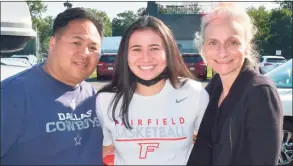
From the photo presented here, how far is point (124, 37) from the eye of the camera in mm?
2770

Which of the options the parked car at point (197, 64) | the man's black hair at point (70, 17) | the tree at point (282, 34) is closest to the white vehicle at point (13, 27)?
the man's black hair at point (70, 17)

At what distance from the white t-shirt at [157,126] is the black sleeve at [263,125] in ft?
1.50

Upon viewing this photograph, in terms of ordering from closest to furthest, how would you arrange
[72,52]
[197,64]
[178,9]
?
1. [72,52]
2. [197,64]
3. [178,9]

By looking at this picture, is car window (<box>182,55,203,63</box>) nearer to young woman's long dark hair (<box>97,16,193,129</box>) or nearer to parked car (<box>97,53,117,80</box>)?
parked car (<box>97,53,117,80</box>)

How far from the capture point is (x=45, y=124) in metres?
2.27

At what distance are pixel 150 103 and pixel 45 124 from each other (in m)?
0.71

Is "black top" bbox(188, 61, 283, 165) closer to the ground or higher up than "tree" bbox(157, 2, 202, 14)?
closer to the ground

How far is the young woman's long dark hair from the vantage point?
272 cm

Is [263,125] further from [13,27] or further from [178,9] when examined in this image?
[178,9]

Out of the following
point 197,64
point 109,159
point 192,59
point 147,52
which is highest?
point 147,52

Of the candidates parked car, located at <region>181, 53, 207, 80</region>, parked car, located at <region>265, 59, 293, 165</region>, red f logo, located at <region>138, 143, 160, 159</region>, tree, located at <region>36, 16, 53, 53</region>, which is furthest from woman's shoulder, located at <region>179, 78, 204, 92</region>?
parked car, located at <region>181, 53, 207, 80</region>

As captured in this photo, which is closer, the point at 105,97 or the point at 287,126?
the point at 105,97

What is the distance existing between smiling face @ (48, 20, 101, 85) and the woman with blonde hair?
772 millimetres

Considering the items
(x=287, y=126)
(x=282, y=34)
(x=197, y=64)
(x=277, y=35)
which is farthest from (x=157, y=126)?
(x=282, y=34)
